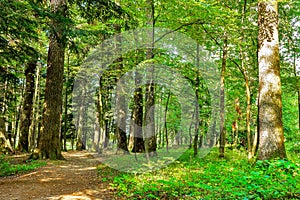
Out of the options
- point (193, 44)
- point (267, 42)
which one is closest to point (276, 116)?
point (267, 42)

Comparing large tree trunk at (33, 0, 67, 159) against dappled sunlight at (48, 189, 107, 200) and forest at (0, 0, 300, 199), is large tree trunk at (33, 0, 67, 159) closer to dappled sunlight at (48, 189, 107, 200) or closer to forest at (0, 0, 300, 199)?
forest at (0, 0, 300, 199)

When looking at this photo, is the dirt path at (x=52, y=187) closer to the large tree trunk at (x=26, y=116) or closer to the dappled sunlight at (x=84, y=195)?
the dappled sunlight at (x=84, y=195)

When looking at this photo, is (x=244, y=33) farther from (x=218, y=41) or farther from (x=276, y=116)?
(x=276, y=116)

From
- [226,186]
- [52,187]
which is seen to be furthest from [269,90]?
[52,187]

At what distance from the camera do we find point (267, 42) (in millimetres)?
7051

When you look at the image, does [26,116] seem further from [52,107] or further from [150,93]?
[150,93]

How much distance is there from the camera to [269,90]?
6.80m

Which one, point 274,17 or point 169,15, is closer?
point 274,17

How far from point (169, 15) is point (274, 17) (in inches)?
146

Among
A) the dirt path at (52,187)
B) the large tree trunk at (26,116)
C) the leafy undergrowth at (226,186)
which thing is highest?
the large tree trunk at (26,116)

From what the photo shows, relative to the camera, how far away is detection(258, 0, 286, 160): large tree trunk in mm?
6598

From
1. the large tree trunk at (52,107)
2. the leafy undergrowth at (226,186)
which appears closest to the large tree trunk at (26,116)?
the large tree trunk at (52,107)

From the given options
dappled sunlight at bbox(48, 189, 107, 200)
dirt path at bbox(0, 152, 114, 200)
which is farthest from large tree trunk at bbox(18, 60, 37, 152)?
dappled sunlight at bbox(48, 189, 107, 200)

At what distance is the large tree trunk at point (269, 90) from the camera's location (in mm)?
6598
